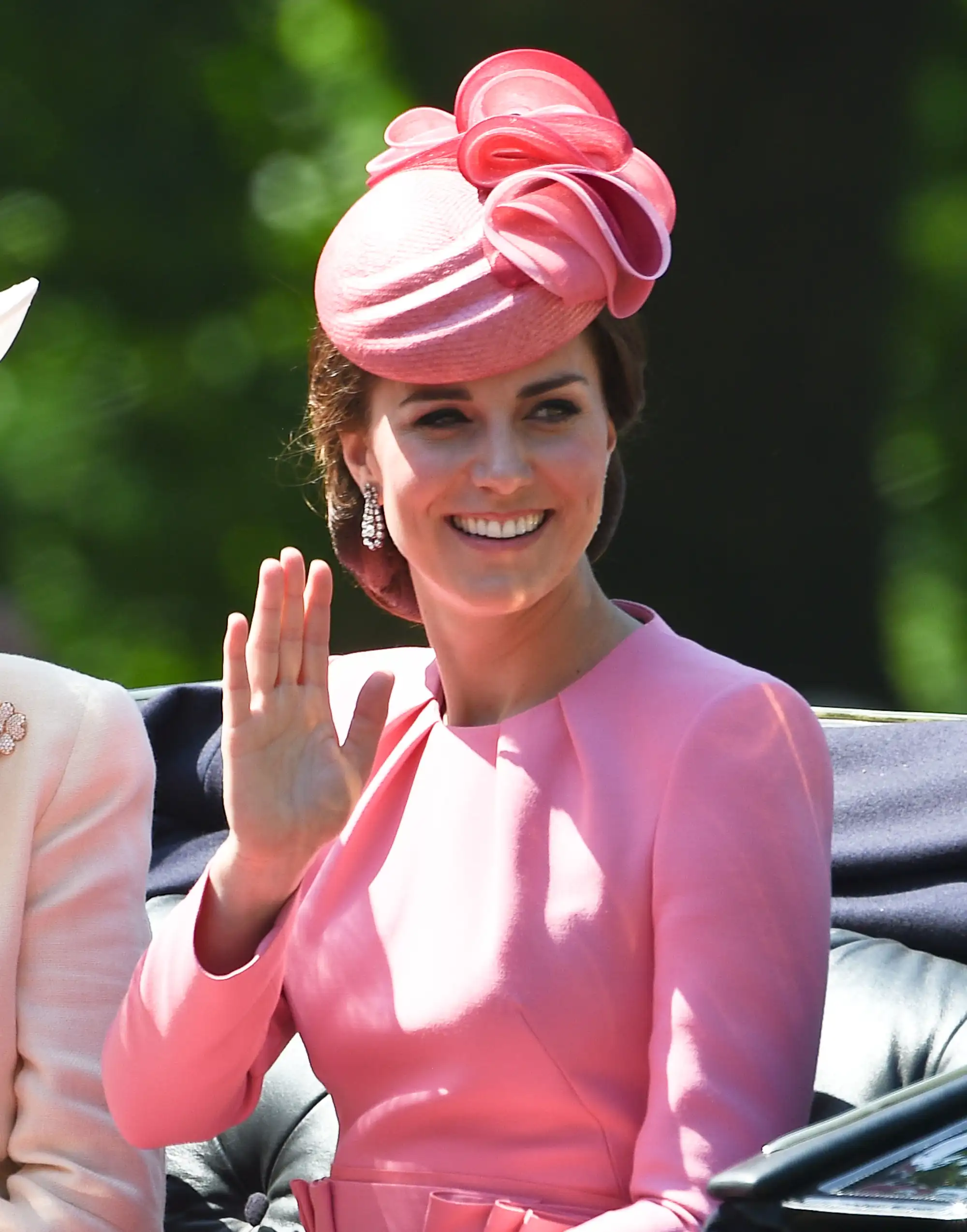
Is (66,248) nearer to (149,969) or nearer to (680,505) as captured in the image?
(680,505)

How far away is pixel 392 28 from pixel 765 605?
1.47 metres

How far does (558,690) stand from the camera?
5.77 ft

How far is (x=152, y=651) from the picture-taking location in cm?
419

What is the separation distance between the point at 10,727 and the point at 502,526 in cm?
49

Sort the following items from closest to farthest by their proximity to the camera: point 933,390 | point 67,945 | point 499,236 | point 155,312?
point 499,236, point 67,945, point 933,390, point 155,312

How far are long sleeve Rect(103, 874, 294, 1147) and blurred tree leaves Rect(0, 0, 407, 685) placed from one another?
250 cm

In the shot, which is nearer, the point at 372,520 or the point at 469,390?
the point at 469,390

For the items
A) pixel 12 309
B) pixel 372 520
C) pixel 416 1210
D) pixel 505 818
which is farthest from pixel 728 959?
pixel 12 309

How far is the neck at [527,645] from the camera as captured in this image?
1.76 meters

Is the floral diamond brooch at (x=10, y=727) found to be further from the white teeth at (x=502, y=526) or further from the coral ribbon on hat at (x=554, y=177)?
the coral ribbon on hat at (x=554, y=177)

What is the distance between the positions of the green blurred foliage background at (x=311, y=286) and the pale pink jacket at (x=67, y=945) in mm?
2313

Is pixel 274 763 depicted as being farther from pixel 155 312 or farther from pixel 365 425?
pixel 155 312

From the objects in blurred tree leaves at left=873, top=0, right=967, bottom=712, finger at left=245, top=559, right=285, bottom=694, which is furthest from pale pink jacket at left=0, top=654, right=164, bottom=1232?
blurred tree leaves at left=873, top=0, right=967, bottom=712

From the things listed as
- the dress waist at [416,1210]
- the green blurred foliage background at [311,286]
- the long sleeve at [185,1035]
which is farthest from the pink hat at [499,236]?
the green blurred foliage background at [311,286]
